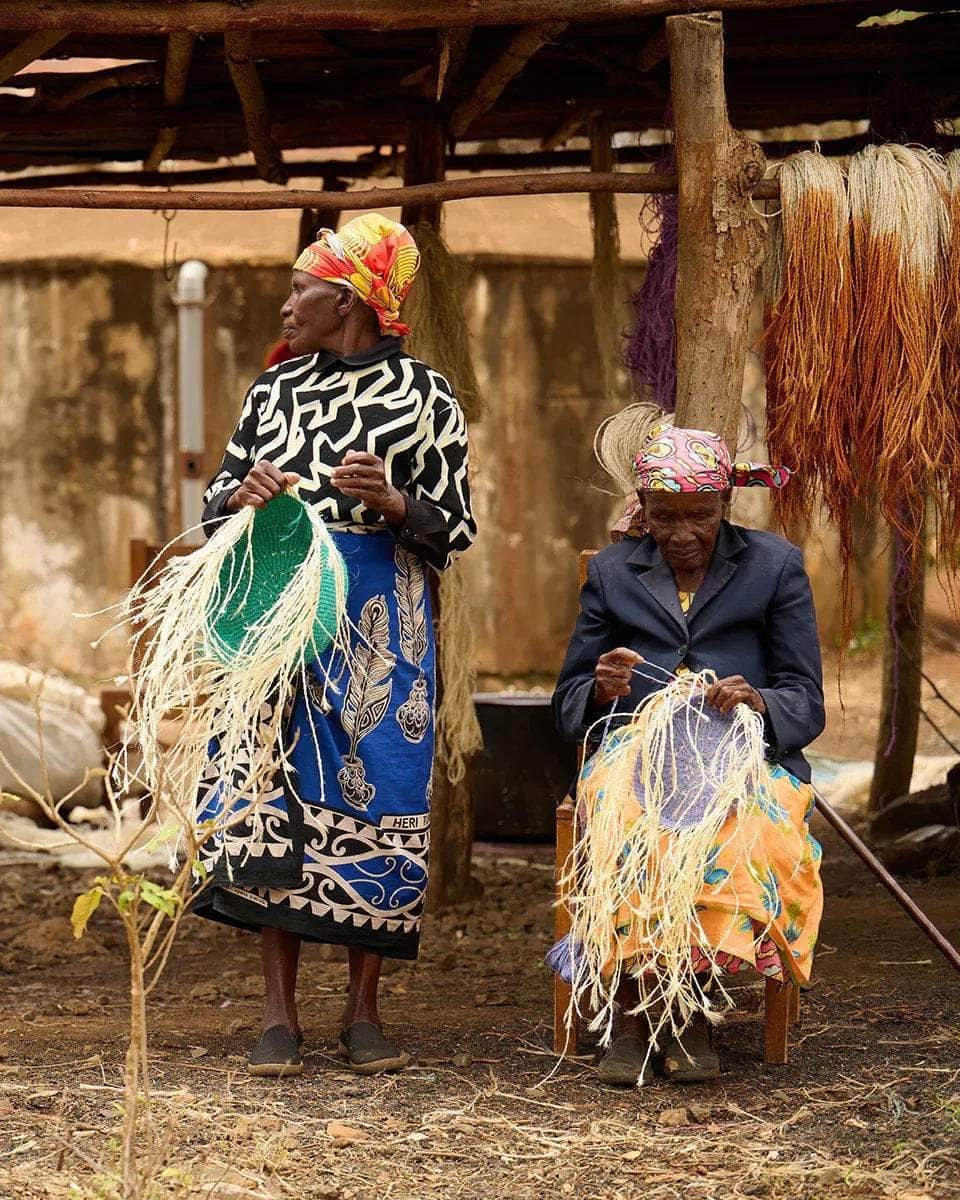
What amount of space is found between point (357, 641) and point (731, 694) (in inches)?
32.8

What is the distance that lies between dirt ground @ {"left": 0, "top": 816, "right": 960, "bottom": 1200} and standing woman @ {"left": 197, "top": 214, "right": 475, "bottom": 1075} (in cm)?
26

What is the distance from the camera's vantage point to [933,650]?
12031 mm

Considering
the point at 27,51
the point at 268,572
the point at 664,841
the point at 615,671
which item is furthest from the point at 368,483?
the point at 27,51

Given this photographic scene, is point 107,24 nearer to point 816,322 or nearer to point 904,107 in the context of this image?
point 816,322

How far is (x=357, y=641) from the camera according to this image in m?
3.80

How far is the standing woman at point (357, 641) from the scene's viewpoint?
376 cm

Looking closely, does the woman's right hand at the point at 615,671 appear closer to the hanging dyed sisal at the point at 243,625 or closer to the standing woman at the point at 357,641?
the standing woman at the point at 357,641

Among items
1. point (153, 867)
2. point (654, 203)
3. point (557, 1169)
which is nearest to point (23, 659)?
point (153, 867)

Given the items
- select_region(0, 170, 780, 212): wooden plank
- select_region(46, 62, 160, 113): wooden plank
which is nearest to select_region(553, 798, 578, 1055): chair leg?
select_region(0, 170, 780, 212): wooden plank

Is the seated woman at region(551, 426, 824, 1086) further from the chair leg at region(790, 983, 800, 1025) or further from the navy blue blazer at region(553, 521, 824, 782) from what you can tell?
the chair leg at region(790, 983, 800, 1025)

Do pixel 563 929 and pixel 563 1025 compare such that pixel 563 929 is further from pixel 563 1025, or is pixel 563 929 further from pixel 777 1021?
pixel 777 1021

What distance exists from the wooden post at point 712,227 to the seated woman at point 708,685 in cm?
44

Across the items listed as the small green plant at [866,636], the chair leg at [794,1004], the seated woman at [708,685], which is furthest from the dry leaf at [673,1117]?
the small green plant at [866,636]

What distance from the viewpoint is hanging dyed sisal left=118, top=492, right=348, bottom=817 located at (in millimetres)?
3490
